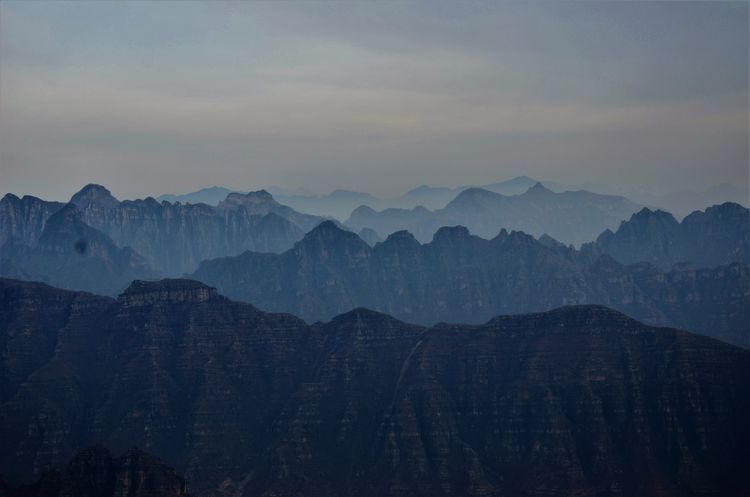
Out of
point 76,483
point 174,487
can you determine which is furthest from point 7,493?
point 174,487

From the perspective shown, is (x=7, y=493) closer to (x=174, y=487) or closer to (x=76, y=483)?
(x=76, y=483)

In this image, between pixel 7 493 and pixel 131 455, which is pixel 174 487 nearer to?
pixel 131 455

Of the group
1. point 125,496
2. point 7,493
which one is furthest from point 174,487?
point 7,493
